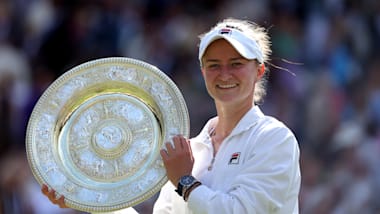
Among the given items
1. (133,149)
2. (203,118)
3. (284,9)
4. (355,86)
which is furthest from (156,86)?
(284,9)

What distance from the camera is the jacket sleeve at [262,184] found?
176 inches

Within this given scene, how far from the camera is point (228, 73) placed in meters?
4.65

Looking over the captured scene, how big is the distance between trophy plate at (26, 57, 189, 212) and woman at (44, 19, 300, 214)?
0.40 ft

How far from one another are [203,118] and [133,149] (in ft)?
14.7

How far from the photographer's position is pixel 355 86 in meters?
9.75

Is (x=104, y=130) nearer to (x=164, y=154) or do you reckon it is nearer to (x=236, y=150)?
(x=164, y=154)

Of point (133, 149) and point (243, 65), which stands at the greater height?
point (243, 65)

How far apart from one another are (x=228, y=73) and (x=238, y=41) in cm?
12

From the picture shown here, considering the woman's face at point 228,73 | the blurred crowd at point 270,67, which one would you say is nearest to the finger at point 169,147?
the woman's face at point 228,73

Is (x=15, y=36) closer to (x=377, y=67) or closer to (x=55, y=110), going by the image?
(x=377, y=67)

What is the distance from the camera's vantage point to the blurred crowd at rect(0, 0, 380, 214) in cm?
878

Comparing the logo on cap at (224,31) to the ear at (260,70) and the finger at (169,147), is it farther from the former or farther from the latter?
the finger at (169,147)

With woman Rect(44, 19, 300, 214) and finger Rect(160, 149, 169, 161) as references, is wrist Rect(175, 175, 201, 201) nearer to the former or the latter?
woman Rect(44, 19, 300, 214)

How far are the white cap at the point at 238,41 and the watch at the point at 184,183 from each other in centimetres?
48
